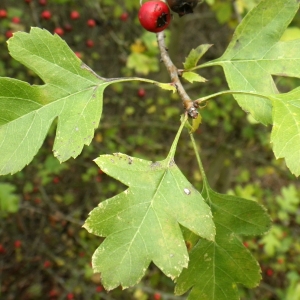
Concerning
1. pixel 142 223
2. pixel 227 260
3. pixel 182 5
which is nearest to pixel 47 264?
pixel 227 260

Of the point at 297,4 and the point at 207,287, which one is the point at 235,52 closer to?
the point at 297,4

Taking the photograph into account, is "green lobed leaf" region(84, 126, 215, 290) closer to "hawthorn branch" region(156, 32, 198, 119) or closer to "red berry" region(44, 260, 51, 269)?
"hawthorn branch" region(156, 32, 198, 119)

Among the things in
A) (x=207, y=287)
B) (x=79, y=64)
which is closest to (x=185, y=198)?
(x=207, y=287)

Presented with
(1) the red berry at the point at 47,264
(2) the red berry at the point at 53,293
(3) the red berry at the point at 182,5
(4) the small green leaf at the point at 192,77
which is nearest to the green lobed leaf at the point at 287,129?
(4) the small green leaf at the point at 192,77

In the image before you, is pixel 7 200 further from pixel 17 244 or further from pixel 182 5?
pixel 182 5

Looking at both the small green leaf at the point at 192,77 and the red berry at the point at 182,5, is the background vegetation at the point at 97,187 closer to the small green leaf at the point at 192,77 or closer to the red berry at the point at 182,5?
the red berry at the point at 182,5

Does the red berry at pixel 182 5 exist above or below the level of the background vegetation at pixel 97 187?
above
